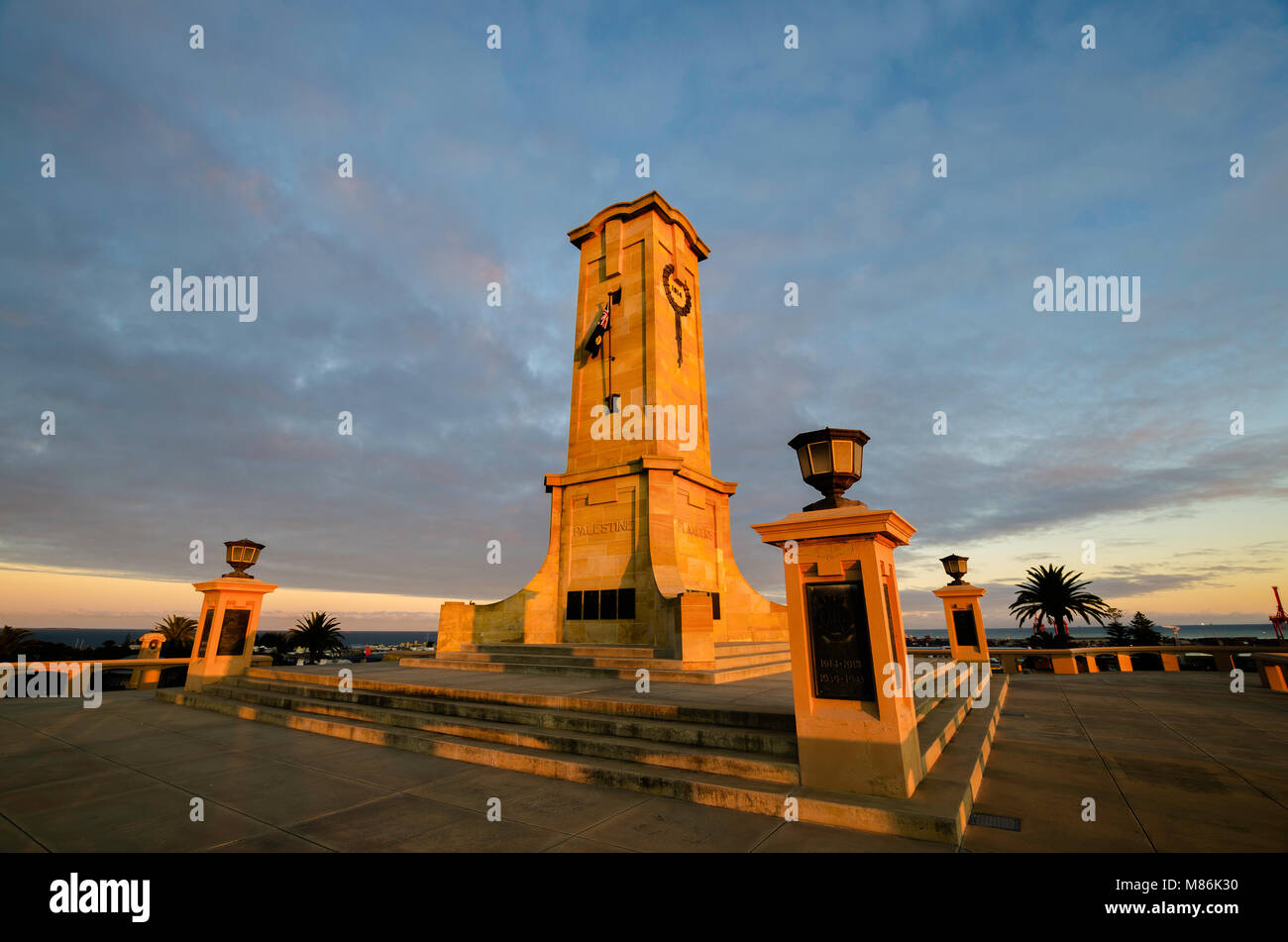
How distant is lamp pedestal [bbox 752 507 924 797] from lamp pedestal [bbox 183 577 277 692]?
1320cm

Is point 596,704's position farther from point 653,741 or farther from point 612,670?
point 612,670

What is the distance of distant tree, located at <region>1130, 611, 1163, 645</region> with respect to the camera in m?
33.0

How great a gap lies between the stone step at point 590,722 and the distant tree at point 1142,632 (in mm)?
39831

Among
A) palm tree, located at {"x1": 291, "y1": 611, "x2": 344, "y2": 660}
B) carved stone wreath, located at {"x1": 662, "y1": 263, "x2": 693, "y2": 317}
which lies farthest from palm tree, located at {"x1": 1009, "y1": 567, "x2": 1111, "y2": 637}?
palm tree, located at {"x1": 291, "y1": 611, "x2": 344, "y2": 660}

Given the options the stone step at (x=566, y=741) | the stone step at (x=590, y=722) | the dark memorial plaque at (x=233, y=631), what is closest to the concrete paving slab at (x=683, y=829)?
the stone step at (x=566, y=741)

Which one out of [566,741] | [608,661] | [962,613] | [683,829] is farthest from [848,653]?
[962,613]

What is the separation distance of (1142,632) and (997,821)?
44053mm

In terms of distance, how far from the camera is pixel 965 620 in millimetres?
15102

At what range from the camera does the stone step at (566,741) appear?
5.37 meters

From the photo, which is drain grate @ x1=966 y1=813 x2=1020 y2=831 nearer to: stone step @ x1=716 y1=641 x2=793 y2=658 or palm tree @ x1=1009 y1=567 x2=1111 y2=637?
stone step @ x1=716 y1=641 x2=793 y2=658
